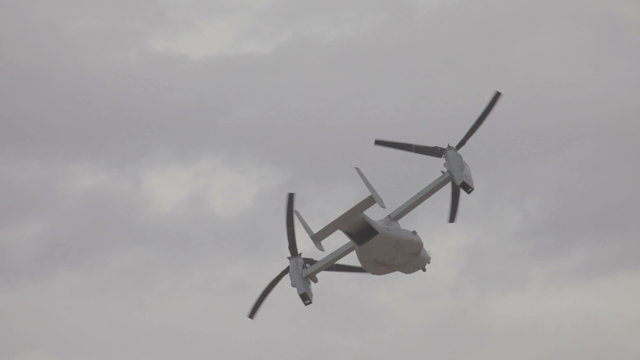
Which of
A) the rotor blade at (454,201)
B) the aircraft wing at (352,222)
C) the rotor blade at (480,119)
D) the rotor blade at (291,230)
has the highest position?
the rotor blade at (480,119)

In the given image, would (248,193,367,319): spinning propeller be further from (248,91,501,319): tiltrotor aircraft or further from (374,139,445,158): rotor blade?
→ (374,139,445,158): rotor blade

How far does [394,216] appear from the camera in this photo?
65.5 m

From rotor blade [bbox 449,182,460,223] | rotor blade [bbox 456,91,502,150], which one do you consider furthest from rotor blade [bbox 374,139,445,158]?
rotor blade [bbox 449,182,460,223]

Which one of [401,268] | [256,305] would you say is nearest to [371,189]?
[401,268]

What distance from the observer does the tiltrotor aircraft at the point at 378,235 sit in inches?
2415

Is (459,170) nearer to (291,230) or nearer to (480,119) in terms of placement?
(480,119)

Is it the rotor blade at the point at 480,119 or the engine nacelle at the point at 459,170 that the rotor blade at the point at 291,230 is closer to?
the engine nacelle at the point at 459,170

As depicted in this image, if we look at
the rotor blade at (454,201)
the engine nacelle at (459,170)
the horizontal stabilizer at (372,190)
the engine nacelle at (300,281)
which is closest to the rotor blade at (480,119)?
the engine nacelle at (459,170)

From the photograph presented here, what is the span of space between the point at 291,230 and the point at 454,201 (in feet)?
38.0

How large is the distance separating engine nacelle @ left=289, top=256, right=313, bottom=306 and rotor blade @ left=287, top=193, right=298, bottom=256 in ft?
2.48

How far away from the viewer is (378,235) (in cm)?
6269

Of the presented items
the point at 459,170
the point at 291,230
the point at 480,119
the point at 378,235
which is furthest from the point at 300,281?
the point at 480,119

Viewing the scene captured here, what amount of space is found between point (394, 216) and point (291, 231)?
7854 millimetres

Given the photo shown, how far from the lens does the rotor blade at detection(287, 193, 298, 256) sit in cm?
6521
